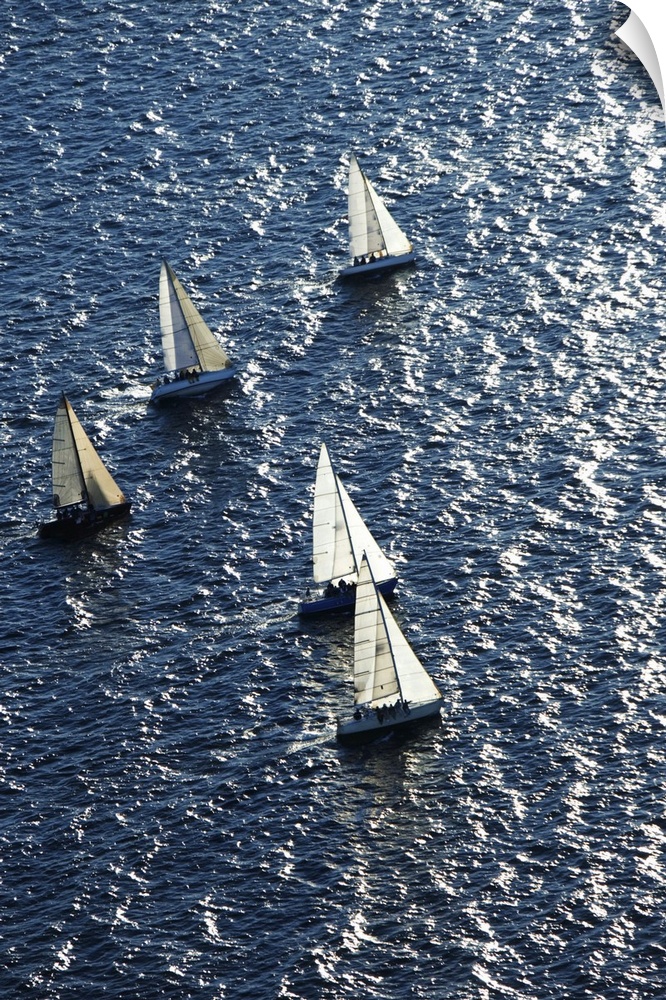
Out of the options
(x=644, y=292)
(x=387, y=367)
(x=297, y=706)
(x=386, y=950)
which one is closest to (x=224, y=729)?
(x=297, y=706)

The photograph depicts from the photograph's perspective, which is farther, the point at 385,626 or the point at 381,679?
the point at 385,626

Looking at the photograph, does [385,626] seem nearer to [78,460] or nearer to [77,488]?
[77,488]

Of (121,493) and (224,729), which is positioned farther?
(121,493)

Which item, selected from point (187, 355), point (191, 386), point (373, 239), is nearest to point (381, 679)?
point (191, 386)

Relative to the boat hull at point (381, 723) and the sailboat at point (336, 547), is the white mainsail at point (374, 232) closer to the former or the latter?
the sailboat at point (336, 547)

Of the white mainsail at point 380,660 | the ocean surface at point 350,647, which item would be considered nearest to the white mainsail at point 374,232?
the ocean surface at point 350,647

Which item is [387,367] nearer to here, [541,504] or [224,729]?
[541,504]
